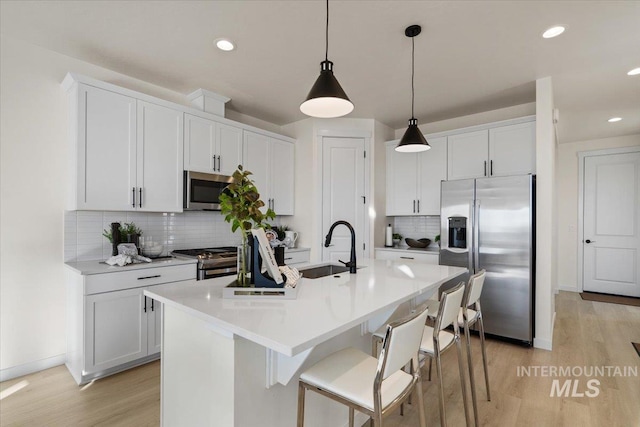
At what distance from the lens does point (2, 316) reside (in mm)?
2520

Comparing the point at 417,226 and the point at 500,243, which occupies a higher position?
the point at 417,226

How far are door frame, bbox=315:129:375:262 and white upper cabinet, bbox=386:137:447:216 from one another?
40 cm

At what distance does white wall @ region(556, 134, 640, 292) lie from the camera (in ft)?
18.4

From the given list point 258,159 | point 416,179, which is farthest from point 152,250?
point 416,179

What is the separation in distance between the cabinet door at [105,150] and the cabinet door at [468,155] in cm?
350

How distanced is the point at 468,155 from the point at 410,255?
1.40m

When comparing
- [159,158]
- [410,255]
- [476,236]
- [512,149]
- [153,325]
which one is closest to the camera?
[153,325]

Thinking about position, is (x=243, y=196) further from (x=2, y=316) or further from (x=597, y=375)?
(x=597, y=375)

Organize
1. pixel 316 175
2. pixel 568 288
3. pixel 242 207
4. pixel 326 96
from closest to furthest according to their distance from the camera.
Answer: pixel 242 207, pixel 326 96, pixel 316 175, pixel 568 288

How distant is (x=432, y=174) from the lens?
422 cm

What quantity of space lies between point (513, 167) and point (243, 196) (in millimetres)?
3260

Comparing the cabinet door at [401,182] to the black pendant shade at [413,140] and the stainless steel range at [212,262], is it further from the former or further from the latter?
the stainless steel range at [212,262]

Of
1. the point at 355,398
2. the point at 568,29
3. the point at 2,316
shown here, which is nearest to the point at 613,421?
the point at 355,398

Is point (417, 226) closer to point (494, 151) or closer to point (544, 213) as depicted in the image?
point (494, 151)
